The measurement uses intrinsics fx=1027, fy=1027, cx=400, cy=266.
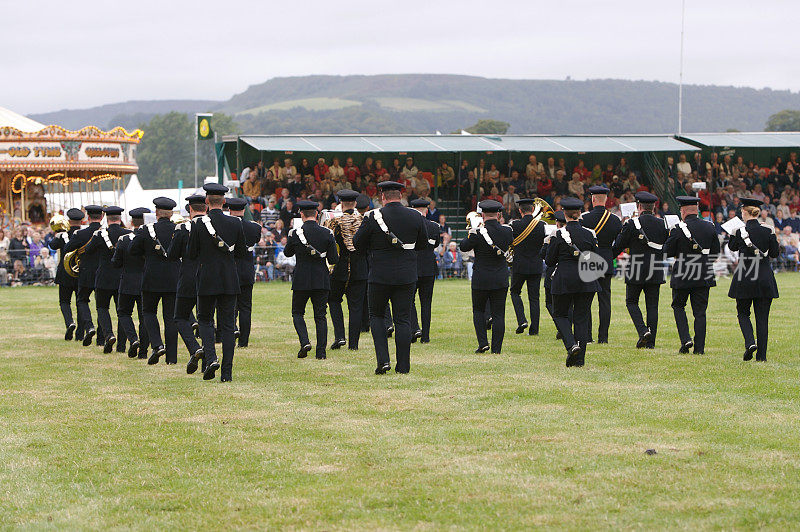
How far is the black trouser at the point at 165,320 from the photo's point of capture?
38.7ft

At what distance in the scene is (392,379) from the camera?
34.7 ft

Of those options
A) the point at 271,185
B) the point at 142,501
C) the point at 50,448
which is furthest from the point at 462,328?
the point at 271,185

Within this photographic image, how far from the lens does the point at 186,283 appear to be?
11.2m

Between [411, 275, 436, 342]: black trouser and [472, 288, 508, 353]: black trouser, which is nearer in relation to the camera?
[472, 288, 508, 353]: black trouser

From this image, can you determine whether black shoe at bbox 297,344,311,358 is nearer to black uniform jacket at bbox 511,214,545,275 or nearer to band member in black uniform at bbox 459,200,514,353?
band member in black uniform at bbox 459,200,514,353

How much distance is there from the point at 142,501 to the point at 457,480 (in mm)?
1922

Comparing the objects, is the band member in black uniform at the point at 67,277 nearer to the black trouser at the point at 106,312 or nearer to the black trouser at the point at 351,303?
the black trouser at the point at 106,312

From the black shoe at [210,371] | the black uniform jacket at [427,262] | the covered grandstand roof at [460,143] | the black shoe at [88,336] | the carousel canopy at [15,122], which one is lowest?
the black shoe at [88,336]

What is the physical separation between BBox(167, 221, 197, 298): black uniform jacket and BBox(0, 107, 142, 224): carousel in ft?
83.2

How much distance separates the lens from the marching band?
10719 millimetres

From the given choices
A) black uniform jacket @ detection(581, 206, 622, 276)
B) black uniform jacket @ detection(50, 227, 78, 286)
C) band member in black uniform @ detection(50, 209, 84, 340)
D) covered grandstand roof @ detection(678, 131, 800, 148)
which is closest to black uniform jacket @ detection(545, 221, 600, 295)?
black uniform jacket @ detection(581, 206, 622, 276)

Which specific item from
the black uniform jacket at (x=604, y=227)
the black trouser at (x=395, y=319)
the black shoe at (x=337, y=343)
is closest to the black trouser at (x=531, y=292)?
the black uniform jacket at (x=604, y=227)

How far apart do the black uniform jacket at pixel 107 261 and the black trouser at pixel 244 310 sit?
5.23ft

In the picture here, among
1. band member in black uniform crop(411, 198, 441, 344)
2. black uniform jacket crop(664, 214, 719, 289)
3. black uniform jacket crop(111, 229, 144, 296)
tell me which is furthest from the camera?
band member in black uniform crop(411, 198, 441, 344)
